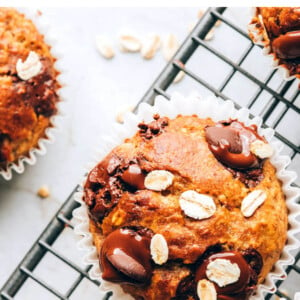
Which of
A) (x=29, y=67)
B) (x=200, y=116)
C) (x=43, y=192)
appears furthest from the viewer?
(x=43, y=192)

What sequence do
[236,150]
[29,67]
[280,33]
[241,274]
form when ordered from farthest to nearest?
1. [29,67]
2. [280,33]
3. [236,150]
4. [241,274]

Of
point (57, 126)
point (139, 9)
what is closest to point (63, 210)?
point (57, 126)

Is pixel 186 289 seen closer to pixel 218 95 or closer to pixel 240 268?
pixel 240 268

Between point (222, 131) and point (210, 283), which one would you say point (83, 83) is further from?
point (210, 283)

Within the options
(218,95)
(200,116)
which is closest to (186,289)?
(200,116)

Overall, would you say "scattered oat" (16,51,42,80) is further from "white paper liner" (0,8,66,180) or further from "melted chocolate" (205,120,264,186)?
"melted chocolate" (205,120,264,186)

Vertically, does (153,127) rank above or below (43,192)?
above

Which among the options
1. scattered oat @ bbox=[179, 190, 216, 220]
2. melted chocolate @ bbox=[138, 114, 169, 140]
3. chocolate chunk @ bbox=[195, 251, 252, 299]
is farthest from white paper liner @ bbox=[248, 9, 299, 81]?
chocolate chunk @ bbox=[195, 251, 252, 299]
